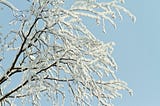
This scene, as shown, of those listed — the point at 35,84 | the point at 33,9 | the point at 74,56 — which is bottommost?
the point at 35,84

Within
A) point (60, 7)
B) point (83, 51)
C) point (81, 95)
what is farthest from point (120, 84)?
point (60, 7)

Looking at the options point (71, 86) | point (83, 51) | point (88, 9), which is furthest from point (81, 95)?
point (88, 9)

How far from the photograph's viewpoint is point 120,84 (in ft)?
20.8

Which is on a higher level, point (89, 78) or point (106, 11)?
point (106, 11)

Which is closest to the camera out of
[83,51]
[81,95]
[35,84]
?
[35,84]

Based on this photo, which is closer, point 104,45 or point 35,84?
point 35,84

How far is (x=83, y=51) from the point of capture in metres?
5.55

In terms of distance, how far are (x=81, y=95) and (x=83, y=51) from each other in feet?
2.87

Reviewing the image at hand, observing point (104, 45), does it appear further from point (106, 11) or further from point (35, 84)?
point (35, 84)

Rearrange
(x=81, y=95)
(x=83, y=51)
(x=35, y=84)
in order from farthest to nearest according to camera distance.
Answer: (x=81, y=95), (x=83, y=51), (x=35, y=84)

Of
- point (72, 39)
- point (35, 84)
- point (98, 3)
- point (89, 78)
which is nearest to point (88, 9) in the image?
point (98, 3)

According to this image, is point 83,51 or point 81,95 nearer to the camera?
point 83,51

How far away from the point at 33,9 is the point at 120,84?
6.79ft

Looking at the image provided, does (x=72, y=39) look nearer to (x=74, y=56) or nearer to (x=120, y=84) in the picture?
(x=74, y=56)
